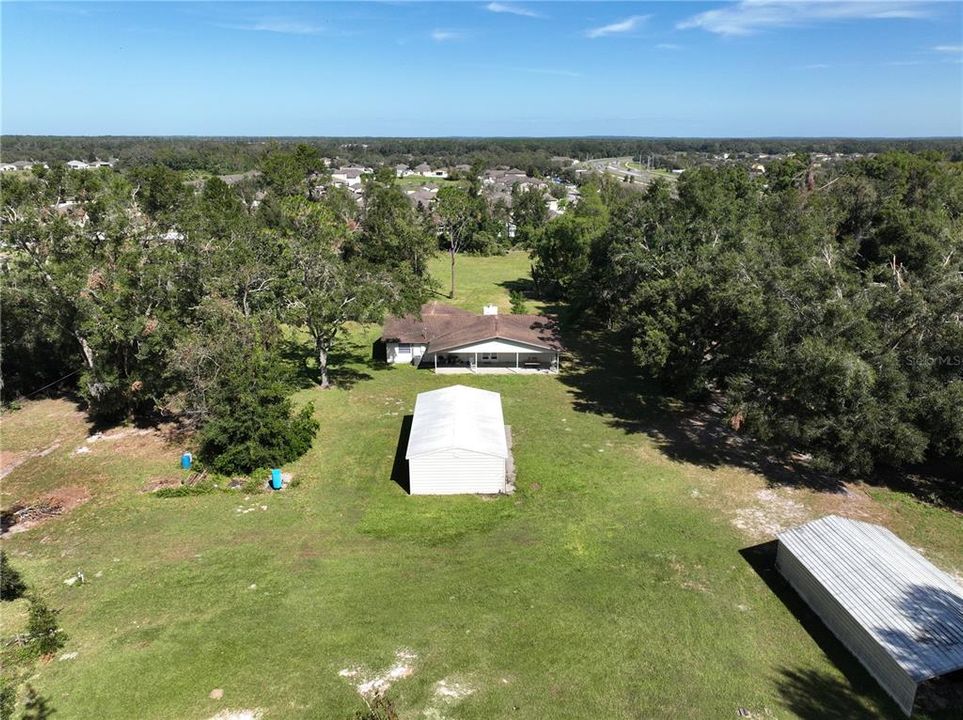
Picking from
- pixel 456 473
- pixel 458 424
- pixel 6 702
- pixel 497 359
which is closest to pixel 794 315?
pixel 458 424

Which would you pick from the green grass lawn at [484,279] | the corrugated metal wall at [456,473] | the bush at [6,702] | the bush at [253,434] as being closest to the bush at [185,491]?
the bush at [253,434]

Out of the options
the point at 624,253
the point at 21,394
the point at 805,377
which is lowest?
the point at 21,394

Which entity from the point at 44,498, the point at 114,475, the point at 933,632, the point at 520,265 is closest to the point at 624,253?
the point at 933,632

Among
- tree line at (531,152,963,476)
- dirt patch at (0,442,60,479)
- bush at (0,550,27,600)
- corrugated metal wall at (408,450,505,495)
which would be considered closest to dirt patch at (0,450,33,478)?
dirt patch at (0,442,60,479)

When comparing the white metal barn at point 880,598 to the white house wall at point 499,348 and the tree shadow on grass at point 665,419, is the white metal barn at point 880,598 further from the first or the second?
the white house wall at point 499,348

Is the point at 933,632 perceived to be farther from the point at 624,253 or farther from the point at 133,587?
the point at 624,253
